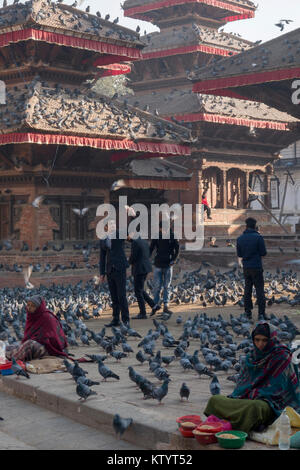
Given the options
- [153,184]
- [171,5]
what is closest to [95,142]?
[153,184]

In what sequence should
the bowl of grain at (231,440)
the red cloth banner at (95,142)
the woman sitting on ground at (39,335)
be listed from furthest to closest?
the red cloth banner at (95,142), the woman sitting on ground at (39,335), the bowl of grain at (231,440)

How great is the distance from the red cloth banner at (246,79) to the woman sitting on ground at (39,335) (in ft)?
26.5

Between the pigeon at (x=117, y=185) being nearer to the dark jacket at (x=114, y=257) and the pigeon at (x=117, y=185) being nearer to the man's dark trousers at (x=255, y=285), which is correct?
the man's dark trousers at (x=255, y=285)

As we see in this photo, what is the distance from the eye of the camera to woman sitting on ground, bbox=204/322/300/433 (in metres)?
5.73

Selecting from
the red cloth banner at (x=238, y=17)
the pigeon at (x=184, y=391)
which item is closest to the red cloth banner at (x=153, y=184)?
the red cloth banner at (x=238, y=17)

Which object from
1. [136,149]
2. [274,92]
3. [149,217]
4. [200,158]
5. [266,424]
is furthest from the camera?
[200,158]

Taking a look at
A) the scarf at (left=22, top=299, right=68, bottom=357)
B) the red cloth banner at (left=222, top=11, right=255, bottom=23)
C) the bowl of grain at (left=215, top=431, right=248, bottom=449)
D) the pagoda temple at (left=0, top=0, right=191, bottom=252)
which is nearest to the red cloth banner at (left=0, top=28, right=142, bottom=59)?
the pagoda temple at (left=0, top=0, right=191, bottom=252)

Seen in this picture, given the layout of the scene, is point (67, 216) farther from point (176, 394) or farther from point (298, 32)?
point (176, 394)

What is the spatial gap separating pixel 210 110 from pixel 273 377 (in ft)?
78.0

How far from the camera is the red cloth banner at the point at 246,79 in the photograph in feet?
47.0

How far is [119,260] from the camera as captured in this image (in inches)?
472

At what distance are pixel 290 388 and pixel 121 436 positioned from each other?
158 cm

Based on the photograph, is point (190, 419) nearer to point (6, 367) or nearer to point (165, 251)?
point (6, 367)
